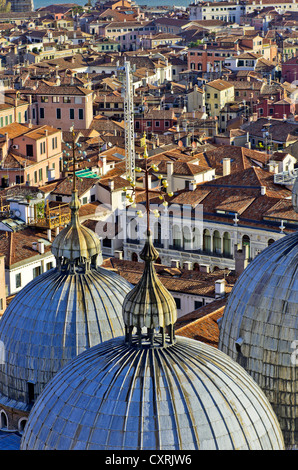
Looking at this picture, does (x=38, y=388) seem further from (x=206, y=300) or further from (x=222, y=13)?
(x=222, y=13)

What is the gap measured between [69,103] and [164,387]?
75.4m

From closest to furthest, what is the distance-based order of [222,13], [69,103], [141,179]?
[141,179], [69,103], [222,13]

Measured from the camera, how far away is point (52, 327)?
31.3 metres

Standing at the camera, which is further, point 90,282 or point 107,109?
point 107,109

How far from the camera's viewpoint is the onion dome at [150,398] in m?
22.8

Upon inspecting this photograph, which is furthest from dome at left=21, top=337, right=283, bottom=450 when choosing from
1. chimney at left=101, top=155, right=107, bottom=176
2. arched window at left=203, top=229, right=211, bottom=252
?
chimney at left=101, top=155, right=107, bottom=176

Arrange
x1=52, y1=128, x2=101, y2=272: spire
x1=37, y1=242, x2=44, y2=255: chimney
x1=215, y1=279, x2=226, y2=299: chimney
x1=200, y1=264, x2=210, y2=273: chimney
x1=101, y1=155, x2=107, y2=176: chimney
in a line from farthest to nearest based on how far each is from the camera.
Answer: x1=101, y1=155, x2=107, y2=176: chimney < x1=200, y1=264, x2=210, y2=273: chimney < x1=37, y1=242, x2=44, y2=255: chimney < x1=215, y1=279, x2=226, y2=299: chimney < x1=52, y1=128, x2=101, y2=272: spire

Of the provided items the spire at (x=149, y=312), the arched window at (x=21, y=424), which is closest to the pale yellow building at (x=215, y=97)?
the arched window at (x=21, y=424)

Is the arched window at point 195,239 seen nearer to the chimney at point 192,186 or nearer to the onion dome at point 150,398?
the chimney at point 192,186

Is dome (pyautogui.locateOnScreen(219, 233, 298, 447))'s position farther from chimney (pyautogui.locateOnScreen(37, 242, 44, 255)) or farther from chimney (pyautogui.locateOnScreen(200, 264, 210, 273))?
chimney (pyautogui.locateOnScreen(200, 264, 210, 273))

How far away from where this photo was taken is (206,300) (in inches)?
1809

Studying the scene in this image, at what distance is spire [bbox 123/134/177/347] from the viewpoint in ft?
78.6

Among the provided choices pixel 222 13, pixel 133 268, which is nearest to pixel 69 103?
pixel 133 268

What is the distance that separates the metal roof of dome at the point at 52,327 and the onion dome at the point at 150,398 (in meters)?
6.61
